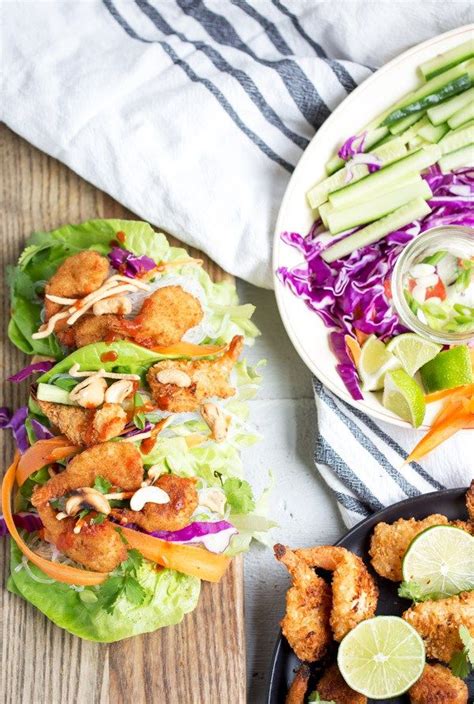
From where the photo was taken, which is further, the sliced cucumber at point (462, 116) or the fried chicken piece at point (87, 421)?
the sliced cucumber at point (462, 116)

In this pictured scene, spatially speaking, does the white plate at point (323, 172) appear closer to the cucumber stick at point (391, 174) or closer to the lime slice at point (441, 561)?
the cucumber stick at point (391, 174)

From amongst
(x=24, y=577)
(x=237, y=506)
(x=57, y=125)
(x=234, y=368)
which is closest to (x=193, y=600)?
(x=237, y=506)

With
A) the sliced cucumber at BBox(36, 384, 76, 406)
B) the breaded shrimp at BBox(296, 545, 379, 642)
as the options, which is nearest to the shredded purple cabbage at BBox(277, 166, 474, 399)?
the breaded shrimp at BBox(296, 545, 379, 642)

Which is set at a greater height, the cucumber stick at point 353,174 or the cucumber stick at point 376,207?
the cucumber stick at point 353,174

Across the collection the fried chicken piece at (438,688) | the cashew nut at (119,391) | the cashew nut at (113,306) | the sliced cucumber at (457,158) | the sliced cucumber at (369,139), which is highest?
the cashew nut at (113,306)

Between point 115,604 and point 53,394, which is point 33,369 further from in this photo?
point 115,604

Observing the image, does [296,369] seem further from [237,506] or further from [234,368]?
[237,506]

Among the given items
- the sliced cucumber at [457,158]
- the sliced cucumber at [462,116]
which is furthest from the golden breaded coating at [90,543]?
the sliced cucumber at [462,116]
